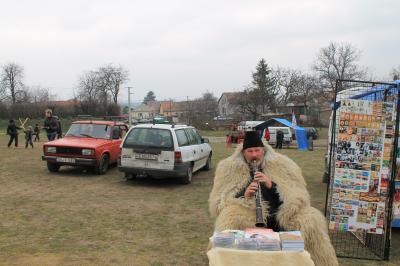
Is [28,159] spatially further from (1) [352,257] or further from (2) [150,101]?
(2) [150,101]

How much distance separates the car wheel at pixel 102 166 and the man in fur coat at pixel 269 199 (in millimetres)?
9169

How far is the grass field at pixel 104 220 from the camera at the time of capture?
575 centimetres

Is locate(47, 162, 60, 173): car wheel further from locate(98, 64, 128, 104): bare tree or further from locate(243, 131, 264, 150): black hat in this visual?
locate(98, 64, 128, 104): bare tree

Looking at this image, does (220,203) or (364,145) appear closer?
(220,203)

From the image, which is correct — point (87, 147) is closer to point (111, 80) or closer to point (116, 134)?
point (116, 134)

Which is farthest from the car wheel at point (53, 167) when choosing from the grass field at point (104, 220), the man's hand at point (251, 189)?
the man's hand at point (251, 189)

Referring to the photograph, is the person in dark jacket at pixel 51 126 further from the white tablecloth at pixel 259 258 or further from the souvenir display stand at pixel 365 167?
the white tablecloth at pixel 259 258

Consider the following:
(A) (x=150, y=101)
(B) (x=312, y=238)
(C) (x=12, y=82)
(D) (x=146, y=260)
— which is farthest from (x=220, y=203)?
(A) (x=150, y=101)

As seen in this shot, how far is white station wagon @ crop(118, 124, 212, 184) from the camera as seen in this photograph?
10.8 meters

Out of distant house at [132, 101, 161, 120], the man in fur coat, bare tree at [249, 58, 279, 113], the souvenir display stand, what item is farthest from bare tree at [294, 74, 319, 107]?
distant house at [132, 101, 161, 120]

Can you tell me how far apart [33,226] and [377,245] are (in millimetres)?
5583

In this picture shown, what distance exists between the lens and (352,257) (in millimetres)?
5844

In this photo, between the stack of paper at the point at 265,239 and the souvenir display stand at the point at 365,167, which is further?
the souvenir display stand at the point at 365,167

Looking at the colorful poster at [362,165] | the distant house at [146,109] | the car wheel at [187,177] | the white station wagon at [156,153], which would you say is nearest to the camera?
the colorful poster at [362,165]
